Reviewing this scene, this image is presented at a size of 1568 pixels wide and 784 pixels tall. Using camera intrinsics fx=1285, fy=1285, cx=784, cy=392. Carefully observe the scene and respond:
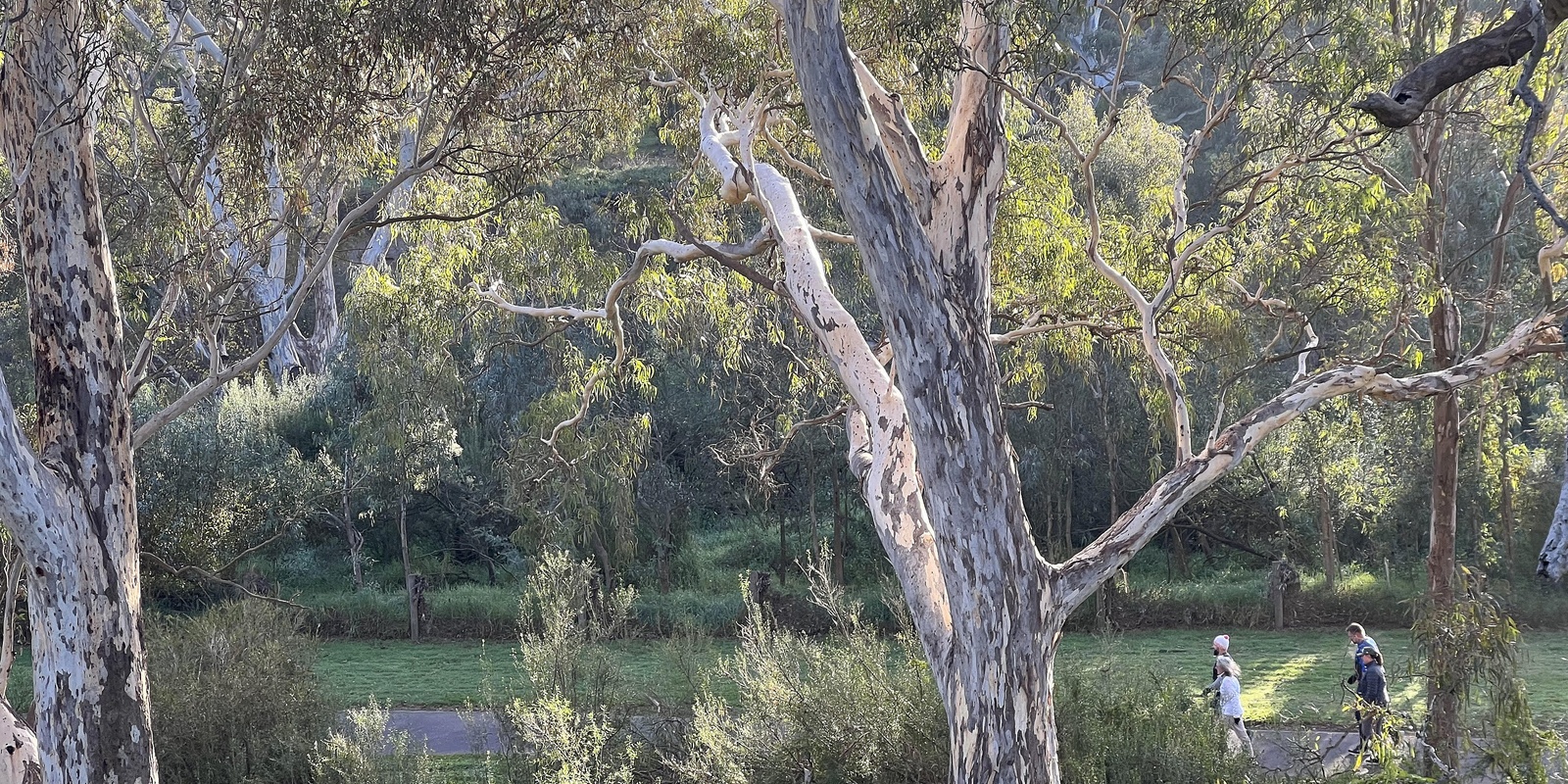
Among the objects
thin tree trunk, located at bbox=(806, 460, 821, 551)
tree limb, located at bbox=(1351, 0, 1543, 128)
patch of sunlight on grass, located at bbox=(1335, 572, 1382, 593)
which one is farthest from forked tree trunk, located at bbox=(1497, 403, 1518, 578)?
tree limb, located at bbox=(1351, 0, 1543, 128)

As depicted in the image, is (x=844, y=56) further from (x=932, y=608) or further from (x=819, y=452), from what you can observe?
(x=819, y=452)

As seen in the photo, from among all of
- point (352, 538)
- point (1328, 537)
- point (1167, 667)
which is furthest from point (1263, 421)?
point (352, 538)

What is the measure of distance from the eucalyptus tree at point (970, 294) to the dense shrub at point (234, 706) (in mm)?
3755

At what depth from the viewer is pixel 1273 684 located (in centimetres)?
1474

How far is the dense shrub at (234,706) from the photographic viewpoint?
31.7 feet

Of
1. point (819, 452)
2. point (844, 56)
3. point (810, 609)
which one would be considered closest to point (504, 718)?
point (844, 56)

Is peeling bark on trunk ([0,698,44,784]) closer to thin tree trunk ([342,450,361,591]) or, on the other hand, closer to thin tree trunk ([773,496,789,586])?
thin tree trunk ([342,450,361,591])

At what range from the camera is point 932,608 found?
704 cm

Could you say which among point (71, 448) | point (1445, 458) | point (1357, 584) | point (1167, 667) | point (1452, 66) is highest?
point (1452, 66)

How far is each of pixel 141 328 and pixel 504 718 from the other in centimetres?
1438

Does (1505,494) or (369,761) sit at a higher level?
(1505,494)

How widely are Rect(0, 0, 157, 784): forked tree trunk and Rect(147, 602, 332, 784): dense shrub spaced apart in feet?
7.62

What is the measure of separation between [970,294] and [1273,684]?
9847 mm

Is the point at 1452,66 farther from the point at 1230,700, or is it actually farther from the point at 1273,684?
the point at 1273,684
